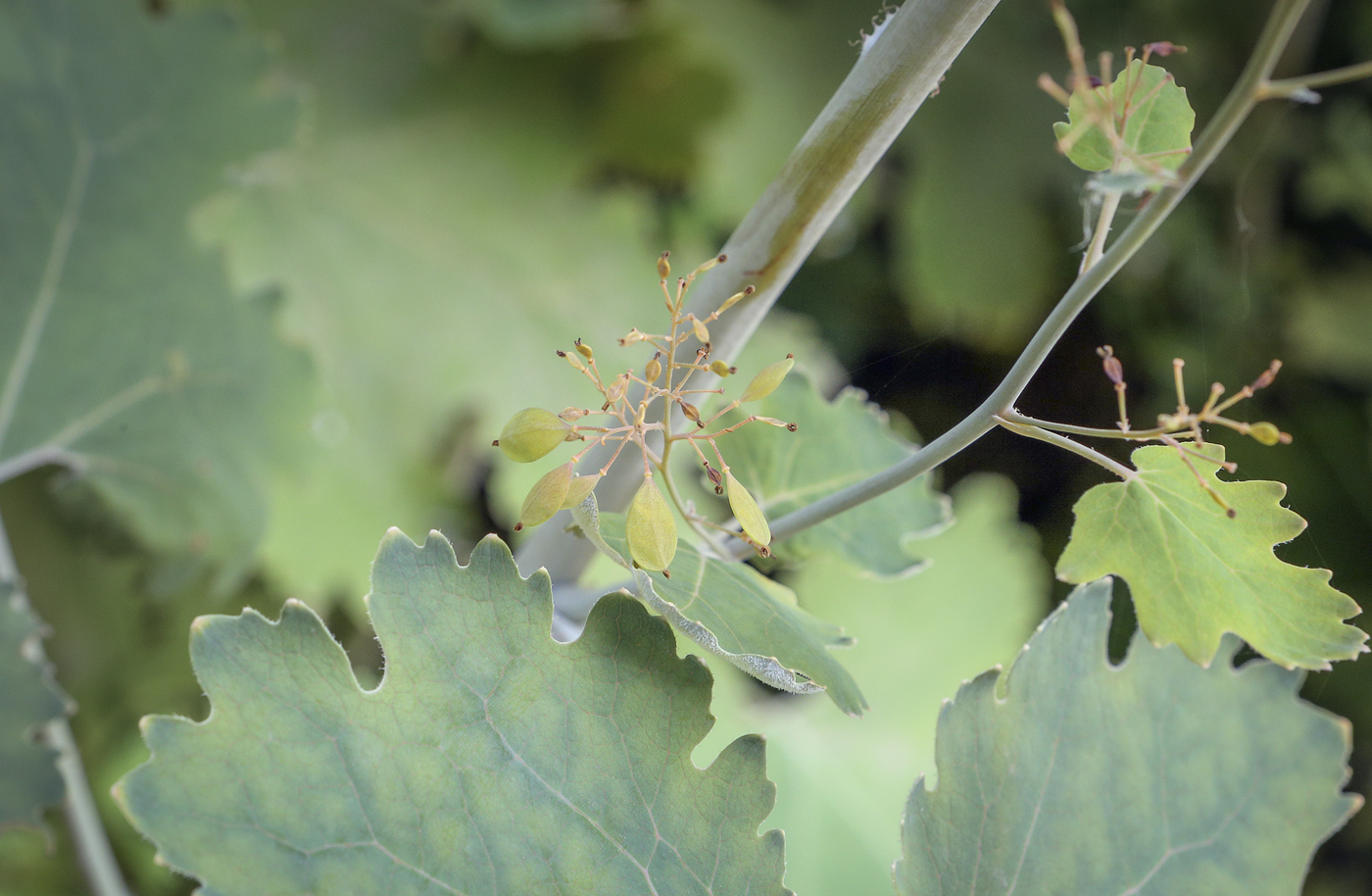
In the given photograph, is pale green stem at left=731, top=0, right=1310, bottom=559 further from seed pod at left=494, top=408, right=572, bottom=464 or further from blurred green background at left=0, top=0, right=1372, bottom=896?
blurred green background at left=0, top=0, right=1372, bottom=896

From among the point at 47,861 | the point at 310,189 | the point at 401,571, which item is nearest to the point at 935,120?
the point at 310,189

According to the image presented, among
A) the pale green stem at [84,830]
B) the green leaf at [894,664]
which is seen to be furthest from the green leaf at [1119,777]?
the pale green stem at [84,830]

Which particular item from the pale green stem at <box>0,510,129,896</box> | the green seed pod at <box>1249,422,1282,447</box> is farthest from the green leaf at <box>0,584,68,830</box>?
the green seed pod at <box>1249,422,1282,447</box>

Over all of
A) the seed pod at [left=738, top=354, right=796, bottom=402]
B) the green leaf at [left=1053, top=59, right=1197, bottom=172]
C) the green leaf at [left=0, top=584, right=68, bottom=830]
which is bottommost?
the green leaf at [left=0, top=584, right=68, bottom=830]

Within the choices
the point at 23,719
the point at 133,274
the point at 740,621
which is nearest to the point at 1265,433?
the point at 740,621

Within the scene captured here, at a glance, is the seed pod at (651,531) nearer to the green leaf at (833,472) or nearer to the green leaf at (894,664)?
the green leaf at (833,472)

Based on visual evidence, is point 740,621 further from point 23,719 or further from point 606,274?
point 606,274

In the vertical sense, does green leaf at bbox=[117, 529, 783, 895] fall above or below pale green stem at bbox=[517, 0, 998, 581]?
below
